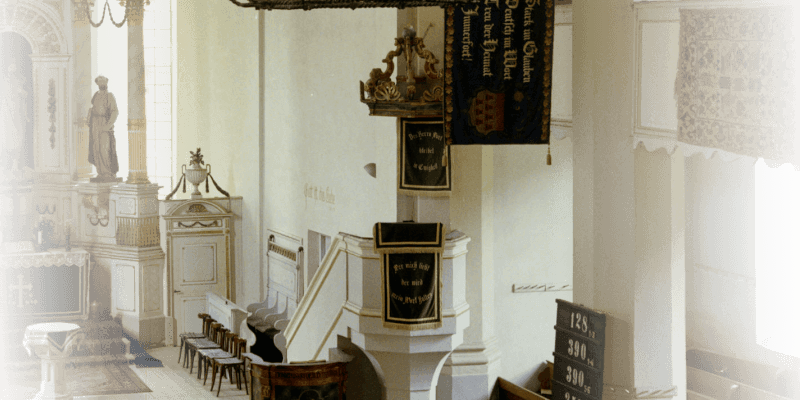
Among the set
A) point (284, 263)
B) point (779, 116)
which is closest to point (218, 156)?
point (284, 263)

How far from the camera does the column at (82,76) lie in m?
14.4

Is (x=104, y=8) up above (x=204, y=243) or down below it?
above

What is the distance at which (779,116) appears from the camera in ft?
19.4

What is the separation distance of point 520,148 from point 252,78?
614 centimetres

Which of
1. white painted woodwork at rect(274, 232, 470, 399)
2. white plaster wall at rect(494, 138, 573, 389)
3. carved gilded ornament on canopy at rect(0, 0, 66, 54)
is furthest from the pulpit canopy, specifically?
carved gilded ornament on canopy at rect(0, 0, 66, 54)

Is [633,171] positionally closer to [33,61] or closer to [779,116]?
[779,116]

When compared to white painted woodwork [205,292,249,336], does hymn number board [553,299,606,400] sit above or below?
above

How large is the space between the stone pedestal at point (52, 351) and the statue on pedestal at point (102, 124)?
4.10m

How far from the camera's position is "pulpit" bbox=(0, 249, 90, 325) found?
13.7 metres

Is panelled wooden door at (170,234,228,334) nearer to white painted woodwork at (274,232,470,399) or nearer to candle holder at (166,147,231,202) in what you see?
candle holder at (166,147,231,202)

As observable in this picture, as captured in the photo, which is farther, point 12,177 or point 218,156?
point 218,156

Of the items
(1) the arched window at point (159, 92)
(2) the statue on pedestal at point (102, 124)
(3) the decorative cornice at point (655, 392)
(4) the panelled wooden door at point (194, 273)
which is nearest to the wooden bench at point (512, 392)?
(3) the decorative cornice at point (655, 392)

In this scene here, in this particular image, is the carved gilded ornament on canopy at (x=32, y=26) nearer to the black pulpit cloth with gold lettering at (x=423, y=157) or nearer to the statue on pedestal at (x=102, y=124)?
the statue on pedestal at (x=102, y=124)

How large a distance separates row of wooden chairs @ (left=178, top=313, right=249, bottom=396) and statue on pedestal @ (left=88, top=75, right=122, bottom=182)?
285 centimetres
